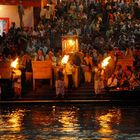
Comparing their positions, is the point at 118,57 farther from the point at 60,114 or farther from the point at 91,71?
the point at 60,114

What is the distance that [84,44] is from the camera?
38.3 m

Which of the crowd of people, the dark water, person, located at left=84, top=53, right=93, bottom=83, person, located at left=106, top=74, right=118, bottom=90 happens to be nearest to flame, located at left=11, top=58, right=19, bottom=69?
the crowd of people

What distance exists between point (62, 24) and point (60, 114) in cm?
1468

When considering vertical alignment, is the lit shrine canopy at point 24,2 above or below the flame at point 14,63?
above

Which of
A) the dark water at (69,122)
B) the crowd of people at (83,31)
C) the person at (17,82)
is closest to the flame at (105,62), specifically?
the dark water at (69,122)

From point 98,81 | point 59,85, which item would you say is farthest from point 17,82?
point 98,81

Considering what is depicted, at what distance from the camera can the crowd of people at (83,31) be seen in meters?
37.1

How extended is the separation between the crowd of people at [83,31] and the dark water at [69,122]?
263 inches

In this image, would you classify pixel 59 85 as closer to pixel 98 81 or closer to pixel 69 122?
pixel 98 81

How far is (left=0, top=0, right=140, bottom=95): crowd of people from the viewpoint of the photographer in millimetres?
37062

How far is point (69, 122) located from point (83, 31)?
17.0m

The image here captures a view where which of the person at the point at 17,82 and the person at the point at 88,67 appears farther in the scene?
the person at the point at 88,67

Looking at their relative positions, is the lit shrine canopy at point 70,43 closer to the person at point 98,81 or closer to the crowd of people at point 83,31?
the crowd of people at point 83,31

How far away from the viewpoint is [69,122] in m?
23.8
